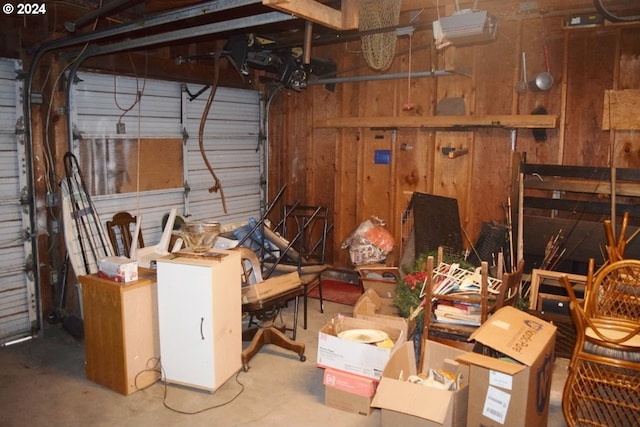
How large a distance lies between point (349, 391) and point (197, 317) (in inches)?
40.3

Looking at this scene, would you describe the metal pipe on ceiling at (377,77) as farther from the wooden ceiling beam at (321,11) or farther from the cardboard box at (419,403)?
the cardboard box at (419,403)

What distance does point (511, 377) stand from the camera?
2490mm

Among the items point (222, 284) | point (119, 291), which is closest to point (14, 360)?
point (119, 291)

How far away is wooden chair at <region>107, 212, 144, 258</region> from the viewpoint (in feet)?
14.6

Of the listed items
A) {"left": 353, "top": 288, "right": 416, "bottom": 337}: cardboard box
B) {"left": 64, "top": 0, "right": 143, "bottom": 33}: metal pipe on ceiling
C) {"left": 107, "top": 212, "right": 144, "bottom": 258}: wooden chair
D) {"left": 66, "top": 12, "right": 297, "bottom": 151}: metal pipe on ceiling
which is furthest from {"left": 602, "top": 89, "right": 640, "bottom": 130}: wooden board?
{"left": 107, "top": 212, "right": 144, "bottom": 258}: wooden chair

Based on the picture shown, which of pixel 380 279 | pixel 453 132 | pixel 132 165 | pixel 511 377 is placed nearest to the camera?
pixel 511 377

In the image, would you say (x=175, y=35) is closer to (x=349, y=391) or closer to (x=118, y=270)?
(x=118, y=270)

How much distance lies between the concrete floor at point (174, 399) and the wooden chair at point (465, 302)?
0.63m

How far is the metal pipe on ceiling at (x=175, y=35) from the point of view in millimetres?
2896

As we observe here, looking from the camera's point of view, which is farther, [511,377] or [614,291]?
[614,291]

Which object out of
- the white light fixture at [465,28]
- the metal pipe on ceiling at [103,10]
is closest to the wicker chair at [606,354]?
the white light fixture at [465,28]

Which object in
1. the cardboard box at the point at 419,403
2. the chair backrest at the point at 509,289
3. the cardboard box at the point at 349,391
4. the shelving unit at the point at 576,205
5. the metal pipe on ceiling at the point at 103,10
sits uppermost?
the metal pipe on ceiling at the point at 103,10

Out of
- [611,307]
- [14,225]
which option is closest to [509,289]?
[611,307]

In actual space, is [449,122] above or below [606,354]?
above
